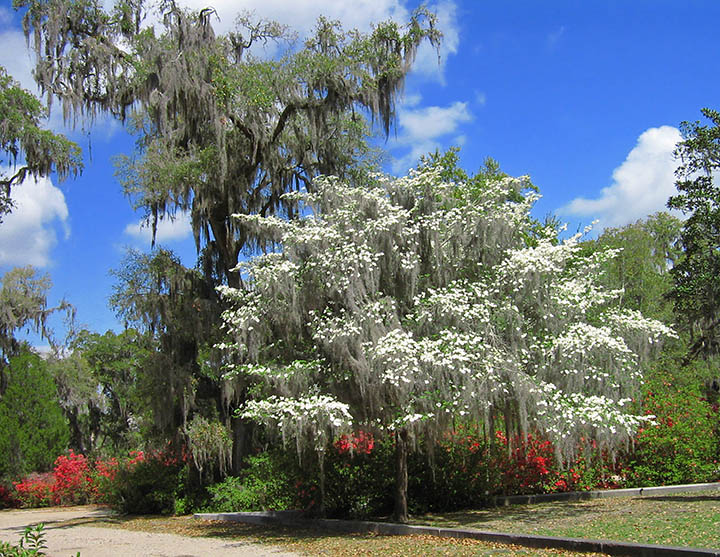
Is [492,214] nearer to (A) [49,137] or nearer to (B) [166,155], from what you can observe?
(B) [166,155]

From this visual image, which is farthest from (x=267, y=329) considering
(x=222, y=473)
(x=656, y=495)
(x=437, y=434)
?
(x=656, y=495)

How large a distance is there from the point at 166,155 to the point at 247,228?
2.58 metres

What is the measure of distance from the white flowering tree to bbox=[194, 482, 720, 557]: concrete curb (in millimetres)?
A: 963

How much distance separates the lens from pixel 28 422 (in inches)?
944

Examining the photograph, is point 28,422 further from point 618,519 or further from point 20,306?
point 618,519

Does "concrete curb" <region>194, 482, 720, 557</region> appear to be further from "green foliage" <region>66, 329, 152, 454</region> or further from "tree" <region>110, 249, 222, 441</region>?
"green foliage" <region>66, 329, 152, 454</region>

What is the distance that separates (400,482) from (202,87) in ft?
32.7

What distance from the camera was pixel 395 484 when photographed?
462 inches

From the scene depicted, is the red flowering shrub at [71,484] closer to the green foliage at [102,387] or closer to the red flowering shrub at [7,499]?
the red flowering shrub at [7,499]

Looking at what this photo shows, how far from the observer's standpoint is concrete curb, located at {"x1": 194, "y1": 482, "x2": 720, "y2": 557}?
7.19 meters

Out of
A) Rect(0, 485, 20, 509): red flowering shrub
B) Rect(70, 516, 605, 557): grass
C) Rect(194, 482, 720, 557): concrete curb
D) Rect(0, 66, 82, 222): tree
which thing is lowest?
Rect(70, 516, 605, 557): grass

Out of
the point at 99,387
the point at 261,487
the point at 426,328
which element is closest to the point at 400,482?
the point at 426,328

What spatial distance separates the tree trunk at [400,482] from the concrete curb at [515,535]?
0.43 m

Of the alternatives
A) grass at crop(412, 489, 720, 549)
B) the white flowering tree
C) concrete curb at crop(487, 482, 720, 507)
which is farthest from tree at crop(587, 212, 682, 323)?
the white flowering tree
